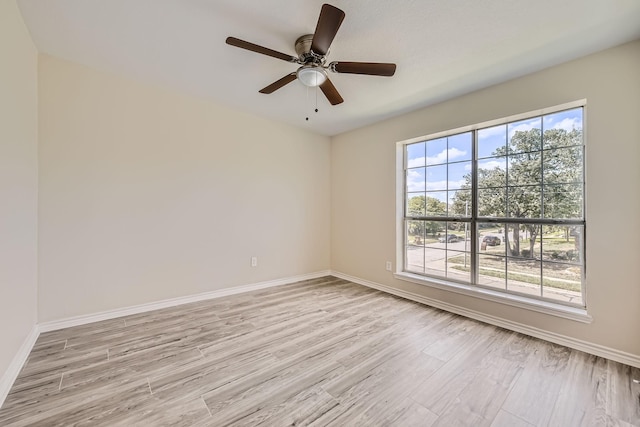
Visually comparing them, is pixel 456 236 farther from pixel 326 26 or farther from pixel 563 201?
pixel 326 26

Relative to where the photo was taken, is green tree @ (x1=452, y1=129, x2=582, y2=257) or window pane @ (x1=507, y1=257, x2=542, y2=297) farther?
window pane @ (x1=507, y1=257, x2=542, y2=297)

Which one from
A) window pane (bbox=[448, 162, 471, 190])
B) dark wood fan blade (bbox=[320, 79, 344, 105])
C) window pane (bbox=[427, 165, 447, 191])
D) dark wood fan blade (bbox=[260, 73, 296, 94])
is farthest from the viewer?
window pane (bbox=[427, 165, 447, 191])

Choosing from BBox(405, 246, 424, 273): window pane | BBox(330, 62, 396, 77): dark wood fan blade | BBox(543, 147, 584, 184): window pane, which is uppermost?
BBox(330, 62, 396, 77): dark wood fan blade

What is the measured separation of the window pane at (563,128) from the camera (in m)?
2.29

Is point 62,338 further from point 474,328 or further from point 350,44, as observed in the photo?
point 474,328

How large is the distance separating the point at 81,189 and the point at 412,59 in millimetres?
3336

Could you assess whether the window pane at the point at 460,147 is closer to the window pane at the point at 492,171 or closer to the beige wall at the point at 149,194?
the window pane at the point at 492,171

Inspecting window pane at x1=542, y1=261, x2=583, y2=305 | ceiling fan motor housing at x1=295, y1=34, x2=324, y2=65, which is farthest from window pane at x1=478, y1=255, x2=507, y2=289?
ceiling fan motor housing at x1=295, y1=34, x2=324, y2=65

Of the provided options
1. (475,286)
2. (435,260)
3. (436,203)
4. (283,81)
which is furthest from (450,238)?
(283,81)

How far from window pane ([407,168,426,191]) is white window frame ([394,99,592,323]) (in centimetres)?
8

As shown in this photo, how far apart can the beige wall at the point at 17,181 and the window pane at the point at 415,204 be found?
12.5 ft

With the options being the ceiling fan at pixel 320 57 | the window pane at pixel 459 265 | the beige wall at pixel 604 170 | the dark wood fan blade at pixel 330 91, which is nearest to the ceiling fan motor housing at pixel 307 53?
the ceiling fan at pixel 320 57

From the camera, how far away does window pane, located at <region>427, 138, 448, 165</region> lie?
3.22 m

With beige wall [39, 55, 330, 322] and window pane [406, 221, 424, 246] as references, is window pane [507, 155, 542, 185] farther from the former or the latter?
beige wall [39, 55, 330, 322]
